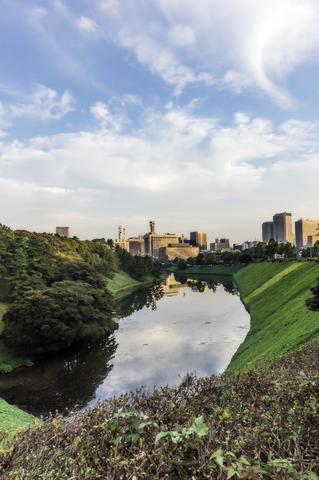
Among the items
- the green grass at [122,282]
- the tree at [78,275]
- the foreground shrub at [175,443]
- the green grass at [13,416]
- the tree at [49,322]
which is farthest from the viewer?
the green grass at [122,282]

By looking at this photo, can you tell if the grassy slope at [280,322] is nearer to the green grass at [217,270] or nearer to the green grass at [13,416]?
the green grass at [13,416]

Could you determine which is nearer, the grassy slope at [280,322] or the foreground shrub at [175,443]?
A: the foreground shrub at [175,443]

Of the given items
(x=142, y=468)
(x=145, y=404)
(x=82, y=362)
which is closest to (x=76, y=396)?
(x=82, y=362)

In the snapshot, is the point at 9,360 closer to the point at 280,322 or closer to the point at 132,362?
the point at 132,362

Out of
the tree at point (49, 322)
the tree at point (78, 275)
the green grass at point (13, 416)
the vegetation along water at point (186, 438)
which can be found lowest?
the green grass at point (13, 416)

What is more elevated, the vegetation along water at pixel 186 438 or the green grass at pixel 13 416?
the vegetation along water at pixel 186 438

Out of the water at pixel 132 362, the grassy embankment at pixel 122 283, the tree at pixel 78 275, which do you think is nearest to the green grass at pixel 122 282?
the grassy embankment at pixel 122 283

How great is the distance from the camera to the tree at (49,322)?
28.2 metres

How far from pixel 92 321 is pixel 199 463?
32.3 meters

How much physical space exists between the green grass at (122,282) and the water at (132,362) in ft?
98.1

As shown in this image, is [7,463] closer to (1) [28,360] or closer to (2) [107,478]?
(2) [107,478]

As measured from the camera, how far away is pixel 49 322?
28.4 m

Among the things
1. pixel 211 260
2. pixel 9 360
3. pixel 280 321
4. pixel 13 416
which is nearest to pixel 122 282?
pixel 9 360

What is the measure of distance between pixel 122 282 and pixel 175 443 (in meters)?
83.1
